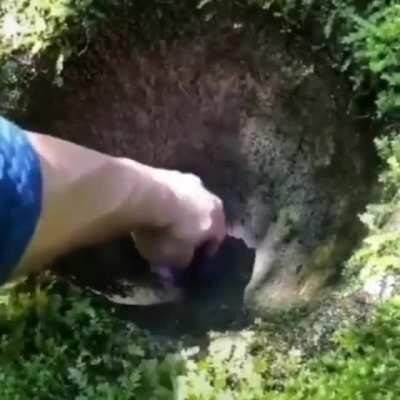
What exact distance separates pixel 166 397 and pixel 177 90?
76 cm

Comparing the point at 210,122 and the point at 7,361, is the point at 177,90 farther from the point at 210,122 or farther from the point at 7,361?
the point at 7,361

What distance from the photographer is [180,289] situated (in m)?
2.06

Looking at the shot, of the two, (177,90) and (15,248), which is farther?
(177,90)

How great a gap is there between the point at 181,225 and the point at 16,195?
587 millimetres

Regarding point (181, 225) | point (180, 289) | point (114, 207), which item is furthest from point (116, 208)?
point (180, 289)

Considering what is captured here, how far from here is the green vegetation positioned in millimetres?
1499

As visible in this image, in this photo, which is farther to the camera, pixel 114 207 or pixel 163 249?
pixel 163 249

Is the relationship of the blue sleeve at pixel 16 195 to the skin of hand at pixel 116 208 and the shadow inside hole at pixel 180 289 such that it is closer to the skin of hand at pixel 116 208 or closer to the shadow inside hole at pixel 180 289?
the skin of hand at pixel 116 208

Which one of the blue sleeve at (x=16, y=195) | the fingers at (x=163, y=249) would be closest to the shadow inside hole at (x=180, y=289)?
the fingers at (x=163, y=249)

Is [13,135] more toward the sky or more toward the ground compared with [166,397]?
more toward the sky

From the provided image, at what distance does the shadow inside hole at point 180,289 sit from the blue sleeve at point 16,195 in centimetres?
34

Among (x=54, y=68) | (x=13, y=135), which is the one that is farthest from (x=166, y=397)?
(x=54, y=68)

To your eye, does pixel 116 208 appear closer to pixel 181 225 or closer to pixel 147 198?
pixel 147 198

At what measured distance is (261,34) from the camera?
199 centimetres
